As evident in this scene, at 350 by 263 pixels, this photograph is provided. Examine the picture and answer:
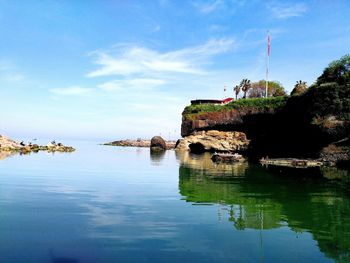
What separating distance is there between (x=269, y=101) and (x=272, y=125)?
4859 mm

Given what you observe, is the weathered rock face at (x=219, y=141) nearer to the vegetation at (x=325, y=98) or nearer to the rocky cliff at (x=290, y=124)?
the rocky cliff at (x=290, y=124)

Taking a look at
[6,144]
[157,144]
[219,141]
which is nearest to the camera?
[6,144]

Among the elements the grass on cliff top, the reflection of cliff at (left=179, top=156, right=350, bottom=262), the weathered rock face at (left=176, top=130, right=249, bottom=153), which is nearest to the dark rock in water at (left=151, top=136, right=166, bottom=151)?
the grass on cliff top

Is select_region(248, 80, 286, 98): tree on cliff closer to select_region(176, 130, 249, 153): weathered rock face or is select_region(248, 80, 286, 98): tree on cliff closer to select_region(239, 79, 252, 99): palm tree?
select_region(239, 79, 252, 99): palm tree

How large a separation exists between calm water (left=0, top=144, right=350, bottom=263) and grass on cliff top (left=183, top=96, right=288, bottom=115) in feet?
143

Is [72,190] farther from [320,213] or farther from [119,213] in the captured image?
[320,213]

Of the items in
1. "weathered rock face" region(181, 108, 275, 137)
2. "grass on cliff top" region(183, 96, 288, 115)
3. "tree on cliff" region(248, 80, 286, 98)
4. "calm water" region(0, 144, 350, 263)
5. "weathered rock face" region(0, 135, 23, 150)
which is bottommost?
"calm water" region(0, 144, 350, 263)

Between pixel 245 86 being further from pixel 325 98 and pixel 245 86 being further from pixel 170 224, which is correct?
pixel 170 224

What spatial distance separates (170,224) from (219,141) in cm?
6130

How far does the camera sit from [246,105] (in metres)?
67.7

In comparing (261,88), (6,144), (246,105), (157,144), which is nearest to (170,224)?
(246,105)

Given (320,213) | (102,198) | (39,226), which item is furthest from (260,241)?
(102,198)

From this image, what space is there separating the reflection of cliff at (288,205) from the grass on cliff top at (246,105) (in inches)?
1552

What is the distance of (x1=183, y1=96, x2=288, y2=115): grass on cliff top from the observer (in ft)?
206
